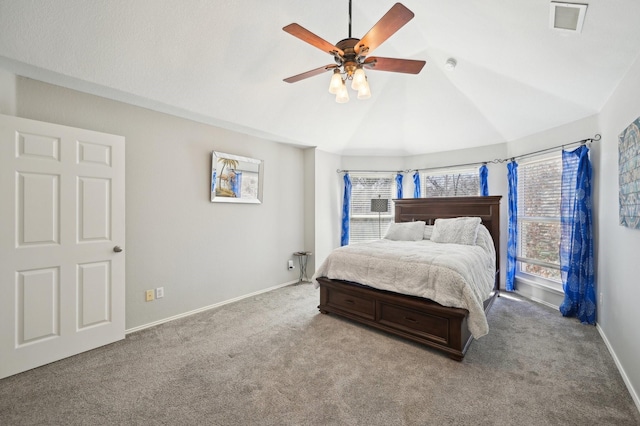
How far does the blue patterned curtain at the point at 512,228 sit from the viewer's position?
4145 mm

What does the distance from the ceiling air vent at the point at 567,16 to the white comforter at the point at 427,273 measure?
2.09 m

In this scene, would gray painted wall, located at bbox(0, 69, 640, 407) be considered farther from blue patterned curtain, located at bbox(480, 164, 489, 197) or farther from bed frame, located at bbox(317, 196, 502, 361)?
bed frame, located at bbox(317, 196, 502, 361)

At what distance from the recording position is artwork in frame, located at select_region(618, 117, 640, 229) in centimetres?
186

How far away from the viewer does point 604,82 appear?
2.56 metres

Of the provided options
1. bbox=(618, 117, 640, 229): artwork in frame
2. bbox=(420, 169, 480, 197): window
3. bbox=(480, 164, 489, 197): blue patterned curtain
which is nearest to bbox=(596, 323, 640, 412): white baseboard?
bbox=(618, 117, 640, 229): artwork in frame

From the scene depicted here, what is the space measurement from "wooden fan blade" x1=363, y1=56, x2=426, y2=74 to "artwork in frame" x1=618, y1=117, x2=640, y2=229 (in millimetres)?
1531

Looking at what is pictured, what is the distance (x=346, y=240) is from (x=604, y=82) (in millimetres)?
3936

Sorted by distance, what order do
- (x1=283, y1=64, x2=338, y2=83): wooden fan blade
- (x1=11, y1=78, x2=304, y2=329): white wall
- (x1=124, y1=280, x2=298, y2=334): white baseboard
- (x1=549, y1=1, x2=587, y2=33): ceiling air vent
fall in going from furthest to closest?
(x1=124, y1=280, x2=298, y2=334): white baseboard, (x1=11, y1=78, x2=304, y2=329): white wall, (x1=283, y1=64, x2=338, y2=83): wooden fan blade, (x1=549, y1=1, x2=587, y2=33): ceiling air vent

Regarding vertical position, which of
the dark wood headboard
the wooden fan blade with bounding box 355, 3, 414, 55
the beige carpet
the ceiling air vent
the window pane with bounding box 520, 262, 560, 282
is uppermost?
the ceiling air vent

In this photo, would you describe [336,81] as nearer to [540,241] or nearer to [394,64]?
[394,64]

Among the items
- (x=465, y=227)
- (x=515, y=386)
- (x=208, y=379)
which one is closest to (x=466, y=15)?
(x=465, y=227)

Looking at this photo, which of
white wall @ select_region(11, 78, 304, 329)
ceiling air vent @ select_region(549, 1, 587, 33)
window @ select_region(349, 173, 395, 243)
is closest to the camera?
ceiling air vent @ select_region(549, 1, 587, 33)

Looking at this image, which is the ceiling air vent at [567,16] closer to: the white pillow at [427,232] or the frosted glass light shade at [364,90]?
the frosted glass light shade at [364,90]

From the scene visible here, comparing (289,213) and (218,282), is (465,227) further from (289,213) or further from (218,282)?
(218,282)
